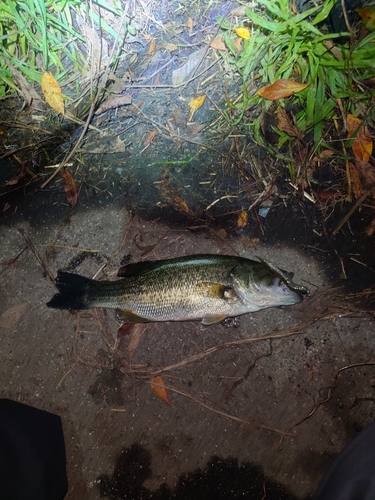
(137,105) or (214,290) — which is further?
(137,105)

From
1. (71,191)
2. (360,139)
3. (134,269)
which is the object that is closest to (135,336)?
(134,269)

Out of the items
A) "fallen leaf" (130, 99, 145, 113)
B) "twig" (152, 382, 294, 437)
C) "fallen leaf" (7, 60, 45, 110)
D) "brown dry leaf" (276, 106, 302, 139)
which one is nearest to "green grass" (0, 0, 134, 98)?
"fallen leaf" (7, 60, 45, 110)

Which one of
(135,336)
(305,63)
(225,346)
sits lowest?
(225,346)

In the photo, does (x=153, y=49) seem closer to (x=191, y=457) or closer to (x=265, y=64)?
(x=265, y=64)

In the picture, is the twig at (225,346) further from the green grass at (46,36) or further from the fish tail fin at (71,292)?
the green grass at (46,36)

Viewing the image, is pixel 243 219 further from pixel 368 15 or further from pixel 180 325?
pixel 368 15

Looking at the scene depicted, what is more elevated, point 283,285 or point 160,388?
point 283,285
